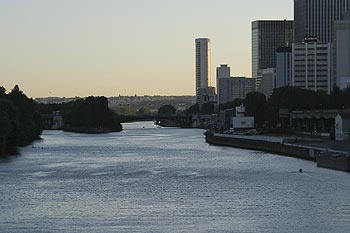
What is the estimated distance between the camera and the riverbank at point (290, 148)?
70.2 meters

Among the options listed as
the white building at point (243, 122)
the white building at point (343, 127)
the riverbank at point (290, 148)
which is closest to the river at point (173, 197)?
the riverbank at point (290, 148)

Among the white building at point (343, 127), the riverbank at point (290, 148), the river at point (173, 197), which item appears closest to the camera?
the river at point (173, 197)

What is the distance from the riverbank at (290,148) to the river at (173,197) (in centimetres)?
141

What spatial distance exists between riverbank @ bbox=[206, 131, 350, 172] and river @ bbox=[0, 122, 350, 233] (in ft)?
4.61

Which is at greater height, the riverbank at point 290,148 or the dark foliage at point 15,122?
the dark foliage at point 15,122

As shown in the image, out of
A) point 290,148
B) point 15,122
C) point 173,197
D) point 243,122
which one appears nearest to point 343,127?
point 290,148

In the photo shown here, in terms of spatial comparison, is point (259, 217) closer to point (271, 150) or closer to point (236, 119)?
point (271, 150)

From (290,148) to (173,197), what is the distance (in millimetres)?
42744

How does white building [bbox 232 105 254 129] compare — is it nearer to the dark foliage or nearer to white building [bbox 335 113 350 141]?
the dark foliage

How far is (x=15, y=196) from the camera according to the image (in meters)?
53.2

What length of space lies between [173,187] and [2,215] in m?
15.5

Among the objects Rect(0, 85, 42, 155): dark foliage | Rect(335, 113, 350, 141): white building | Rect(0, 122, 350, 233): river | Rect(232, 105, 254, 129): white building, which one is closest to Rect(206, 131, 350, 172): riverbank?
Rect(0, 122, 350, 233): river

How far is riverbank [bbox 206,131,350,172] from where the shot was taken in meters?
70.2

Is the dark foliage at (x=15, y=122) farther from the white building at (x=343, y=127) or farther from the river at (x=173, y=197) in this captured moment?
the white building at (x=343, y=127)
